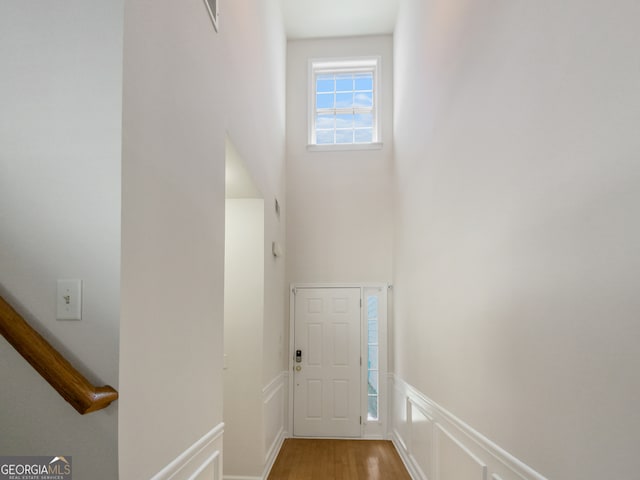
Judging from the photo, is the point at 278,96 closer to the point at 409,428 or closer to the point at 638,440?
the point at 409,428

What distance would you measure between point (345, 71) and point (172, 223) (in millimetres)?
5143

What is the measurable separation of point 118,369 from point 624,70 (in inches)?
66.1

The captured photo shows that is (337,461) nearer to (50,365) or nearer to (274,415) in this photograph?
(274,415)

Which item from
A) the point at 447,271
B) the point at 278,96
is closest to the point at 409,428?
the point at 447,271

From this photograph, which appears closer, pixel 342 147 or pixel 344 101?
pixel 342 147

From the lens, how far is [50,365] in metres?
1.27

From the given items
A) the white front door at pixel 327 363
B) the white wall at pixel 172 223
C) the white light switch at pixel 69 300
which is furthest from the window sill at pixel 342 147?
the white light switch at pixel 69 300

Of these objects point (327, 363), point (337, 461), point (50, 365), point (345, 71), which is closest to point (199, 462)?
point (50, 365)

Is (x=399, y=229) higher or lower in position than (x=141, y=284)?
higher

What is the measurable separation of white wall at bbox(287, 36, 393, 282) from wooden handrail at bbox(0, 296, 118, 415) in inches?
185

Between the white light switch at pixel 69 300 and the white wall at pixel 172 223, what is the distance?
12cm

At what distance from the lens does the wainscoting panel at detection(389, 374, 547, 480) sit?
2158mm

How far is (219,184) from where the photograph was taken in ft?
8.44

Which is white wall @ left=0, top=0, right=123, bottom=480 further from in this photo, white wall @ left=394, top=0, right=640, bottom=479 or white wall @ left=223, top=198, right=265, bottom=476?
white wall @ left=223, top=198, right=265, bottom=476
